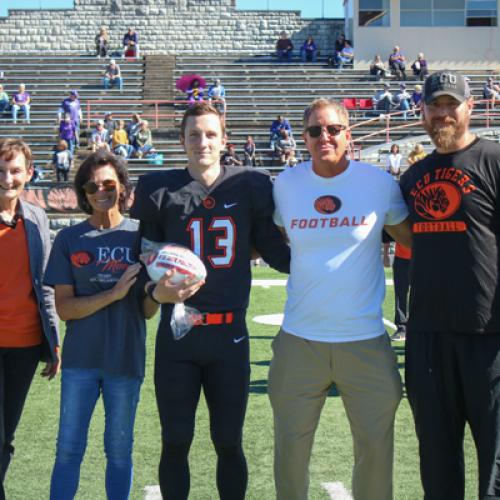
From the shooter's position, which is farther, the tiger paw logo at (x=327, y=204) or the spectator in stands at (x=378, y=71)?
the spectator in stands at (x=378, y=71)

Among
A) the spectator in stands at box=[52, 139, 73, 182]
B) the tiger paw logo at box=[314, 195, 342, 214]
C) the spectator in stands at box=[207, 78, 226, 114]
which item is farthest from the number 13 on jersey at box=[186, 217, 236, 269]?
the spectator in stands at box=[207, 78, 226, 114]

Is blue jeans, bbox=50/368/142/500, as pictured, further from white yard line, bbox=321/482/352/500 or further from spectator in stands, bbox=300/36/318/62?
spectator in stands, bbox=300/36/318/62

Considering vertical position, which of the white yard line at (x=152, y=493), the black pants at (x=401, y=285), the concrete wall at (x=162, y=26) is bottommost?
the white yard line at (x=152, y=493)

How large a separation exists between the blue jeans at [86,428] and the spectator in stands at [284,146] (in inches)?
779

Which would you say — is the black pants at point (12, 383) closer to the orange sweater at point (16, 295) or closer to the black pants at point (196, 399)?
the orange sweater at point (16, 295)

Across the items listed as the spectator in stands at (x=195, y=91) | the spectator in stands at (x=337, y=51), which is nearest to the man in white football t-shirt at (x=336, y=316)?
the spectator in stands at (x=195, y=91)

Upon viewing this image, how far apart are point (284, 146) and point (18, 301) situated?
2025 cm

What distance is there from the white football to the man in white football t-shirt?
414 mm

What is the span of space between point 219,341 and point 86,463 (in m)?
1.65

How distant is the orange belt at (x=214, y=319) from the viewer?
3.65 m

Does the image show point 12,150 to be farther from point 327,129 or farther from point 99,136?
point 99,136

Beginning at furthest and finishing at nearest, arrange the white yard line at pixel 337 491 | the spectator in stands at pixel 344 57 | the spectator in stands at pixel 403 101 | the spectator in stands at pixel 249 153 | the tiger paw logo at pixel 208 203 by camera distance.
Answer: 1. the spectator in stands at pixel 344 57
2. the spectator in stands at pixel 403 101
3. the spectator in stands at pixel 249 153
4. the white yard line at pixel 337 491
5. the tiger paw logo at pixel 208 203

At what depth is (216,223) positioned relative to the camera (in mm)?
3721

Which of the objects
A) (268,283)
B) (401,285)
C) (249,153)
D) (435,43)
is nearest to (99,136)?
(249,153)
